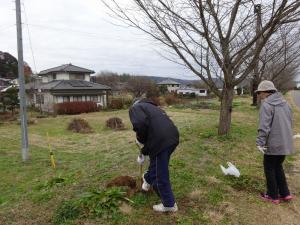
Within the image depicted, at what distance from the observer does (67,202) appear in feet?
14.2

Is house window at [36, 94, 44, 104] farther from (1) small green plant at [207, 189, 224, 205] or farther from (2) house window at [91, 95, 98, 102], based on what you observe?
(1) small green plant at [207, 189, 224, 205]

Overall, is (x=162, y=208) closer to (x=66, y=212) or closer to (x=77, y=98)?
(x=66, y=212)

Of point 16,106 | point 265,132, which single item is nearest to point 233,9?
point 265,132

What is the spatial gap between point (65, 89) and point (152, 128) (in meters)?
30.6

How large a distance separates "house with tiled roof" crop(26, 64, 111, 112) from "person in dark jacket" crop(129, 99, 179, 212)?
1150 inches

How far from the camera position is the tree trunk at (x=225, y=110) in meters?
9.13

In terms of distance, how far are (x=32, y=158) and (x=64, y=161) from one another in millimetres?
1385

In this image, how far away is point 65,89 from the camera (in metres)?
33.1

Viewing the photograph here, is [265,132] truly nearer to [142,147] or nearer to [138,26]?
[142,147]

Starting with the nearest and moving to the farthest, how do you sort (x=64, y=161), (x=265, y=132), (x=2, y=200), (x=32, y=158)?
(x=265, y=132) < (x=2, y=200) < (x=64, y=161) < (x=32, y=158)

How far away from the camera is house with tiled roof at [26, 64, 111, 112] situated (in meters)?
33.1

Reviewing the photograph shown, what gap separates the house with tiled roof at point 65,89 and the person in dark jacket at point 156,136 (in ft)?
95.9

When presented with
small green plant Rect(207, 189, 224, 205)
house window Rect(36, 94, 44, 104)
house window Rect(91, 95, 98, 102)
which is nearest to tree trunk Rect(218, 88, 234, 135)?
small green plant Rect(207, 189, 224, 205)

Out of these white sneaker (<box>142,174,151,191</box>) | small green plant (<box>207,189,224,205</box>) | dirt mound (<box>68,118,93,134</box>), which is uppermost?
white sneaker (<box>142,174,151,191</box>)
